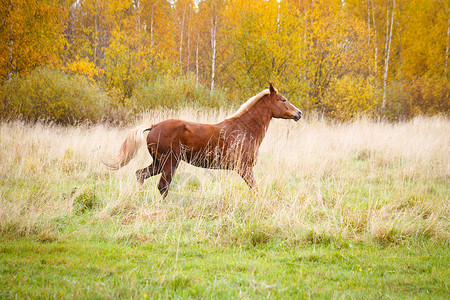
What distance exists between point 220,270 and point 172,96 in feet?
38.7

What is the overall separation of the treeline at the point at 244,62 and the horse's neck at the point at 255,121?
813 cm

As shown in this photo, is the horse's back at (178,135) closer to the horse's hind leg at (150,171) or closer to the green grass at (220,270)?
the horse's hind leg at (150,171)

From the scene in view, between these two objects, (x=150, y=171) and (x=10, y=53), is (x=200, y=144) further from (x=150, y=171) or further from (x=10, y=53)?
(x=10, y=53)

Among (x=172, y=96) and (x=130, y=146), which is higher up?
(x=172, y=96)

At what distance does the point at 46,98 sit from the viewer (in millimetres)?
12227

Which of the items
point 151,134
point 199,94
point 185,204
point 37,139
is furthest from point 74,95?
point 185,204

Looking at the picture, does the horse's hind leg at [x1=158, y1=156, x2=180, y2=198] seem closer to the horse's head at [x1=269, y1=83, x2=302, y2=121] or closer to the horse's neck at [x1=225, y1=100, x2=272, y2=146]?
the horse's neck at [x1=225, y1=100, x2=272, y2=146]

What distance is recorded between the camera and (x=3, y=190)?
5.31 metres

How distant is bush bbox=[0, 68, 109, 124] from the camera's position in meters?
12.2

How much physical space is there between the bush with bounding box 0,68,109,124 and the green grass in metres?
9.71

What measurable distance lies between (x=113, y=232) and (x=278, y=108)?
3814 mm

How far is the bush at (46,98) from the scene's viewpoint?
12203 millimetres

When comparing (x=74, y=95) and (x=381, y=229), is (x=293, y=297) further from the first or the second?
(x=74, y=95)

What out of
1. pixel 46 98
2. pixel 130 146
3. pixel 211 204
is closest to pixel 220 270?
pixel 211 204
